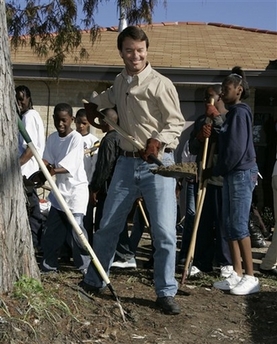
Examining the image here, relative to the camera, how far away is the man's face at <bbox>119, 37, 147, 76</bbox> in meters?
5.62

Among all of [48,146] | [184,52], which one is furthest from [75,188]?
[184,52]

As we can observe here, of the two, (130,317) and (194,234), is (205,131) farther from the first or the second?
(130,317)

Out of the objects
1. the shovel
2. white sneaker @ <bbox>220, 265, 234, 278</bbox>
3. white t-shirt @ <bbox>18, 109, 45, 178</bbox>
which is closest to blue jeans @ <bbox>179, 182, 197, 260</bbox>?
white sneaker @ <bbox>220, 265, 234, 278</bbox>

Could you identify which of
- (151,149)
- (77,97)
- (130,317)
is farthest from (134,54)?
(77,97)

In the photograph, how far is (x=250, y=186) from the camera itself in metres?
6.52

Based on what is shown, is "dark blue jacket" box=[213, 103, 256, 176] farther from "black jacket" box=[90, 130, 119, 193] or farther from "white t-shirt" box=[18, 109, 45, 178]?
"white t-shirt" box=[18, 109, 45, 178]

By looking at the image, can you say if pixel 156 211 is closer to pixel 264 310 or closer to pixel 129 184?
pixel 129 184

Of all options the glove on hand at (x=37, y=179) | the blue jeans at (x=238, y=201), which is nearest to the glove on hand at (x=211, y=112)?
the blue jeans at (x=238, y=201)

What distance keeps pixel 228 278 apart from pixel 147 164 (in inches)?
63.6

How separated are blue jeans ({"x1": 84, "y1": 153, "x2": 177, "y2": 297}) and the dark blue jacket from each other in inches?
35.6

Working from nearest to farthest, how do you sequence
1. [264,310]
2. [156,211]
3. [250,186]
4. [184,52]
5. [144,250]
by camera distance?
[156,211]
[264,310]
[250,186]
[144,250]
[184,52]

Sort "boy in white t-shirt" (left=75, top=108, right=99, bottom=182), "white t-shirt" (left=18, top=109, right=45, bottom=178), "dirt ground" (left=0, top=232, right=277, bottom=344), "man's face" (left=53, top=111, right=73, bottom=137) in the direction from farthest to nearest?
1. "boy in white t-shirt" (left=75, top=108, right=99, bottom=182)
2. "white t-shirt" (left=18, top=109, right=45, bottom=178)
3. "man's face" (left=53, top=111, right=73, bottom=137)
4. "dirt ground" (left=0, top=232, right=277, bottom=344)

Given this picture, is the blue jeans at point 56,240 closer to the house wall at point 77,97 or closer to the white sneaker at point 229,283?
the white sneaker at point 229,283

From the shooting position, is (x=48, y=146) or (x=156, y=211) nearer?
(x=156, y=211)
